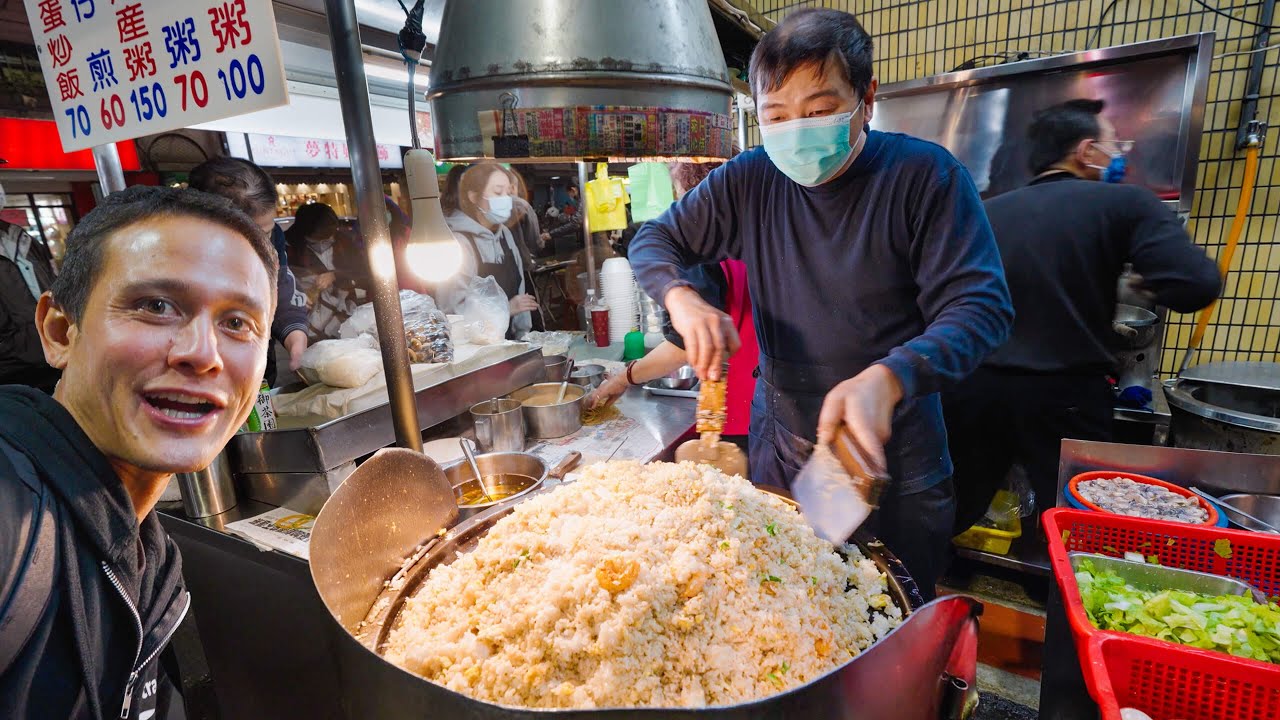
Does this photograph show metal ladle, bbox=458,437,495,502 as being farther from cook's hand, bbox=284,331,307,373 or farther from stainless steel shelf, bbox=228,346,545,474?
cook's hand, bbox=284,331,307,373

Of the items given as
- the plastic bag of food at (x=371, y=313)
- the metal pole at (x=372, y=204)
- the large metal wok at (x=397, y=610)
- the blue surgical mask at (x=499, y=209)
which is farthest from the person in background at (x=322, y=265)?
the large metal wok at (x=397, y=610)

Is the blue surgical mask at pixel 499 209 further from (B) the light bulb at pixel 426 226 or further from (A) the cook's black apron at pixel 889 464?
(A) the cook's black apron at pixel 889 464

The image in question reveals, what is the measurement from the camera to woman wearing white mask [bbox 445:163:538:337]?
17.4ft

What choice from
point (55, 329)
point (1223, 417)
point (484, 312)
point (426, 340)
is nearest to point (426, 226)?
point (426, 340)

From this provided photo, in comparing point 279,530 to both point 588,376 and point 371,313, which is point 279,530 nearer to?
point 371,313

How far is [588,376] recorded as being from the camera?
3379mm

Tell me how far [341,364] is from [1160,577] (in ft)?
9.91

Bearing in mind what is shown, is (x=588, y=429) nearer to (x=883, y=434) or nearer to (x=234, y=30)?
(x=883, y=434)

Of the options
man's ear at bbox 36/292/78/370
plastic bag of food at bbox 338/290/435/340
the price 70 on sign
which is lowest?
plastic bag of food at bbox 338/290/435/340

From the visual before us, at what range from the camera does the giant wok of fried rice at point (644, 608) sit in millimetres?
1061

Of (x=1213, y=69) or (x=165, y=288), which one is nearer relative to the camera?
(x=165, y=288)

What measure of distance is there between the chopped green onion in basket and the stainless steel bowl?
0.63m

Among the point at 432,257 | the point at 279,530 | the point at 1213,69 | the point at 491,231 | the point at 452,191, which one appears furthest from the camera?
the point at 491,231

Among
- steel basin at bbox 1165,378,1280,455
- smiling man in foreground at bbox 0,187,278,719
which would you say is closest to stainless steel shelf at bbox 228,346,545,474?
smiling man in foreground at bbox 0,187,278,719
